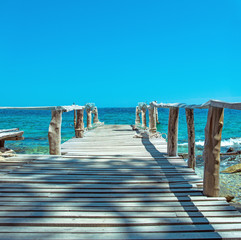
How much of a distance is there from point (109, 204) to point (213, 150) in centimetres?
152

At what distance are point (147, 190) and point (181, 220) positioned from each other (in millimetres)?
843

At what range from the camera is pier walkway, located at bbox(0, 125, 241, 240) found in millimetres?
Result: 2369

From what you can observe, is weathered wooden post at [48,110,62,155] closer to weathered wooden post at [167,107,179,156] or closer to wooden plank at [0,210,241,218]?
weathered wooden post at [167,107,179,156]

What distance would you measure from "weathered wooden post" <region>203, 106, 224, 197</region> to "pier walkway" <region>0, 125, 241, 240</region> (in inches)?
6.0

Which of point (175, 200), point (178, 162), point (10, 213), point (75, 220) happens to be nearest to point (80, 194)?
point (75, 220)

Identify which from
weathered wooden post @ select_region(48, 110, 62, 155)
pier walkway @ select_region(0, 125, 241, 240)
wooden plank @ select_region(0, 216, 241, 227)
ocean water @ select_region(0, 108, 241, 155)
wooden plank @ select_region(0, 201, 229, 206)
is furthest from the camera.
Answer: ocean water @ select_region(0, 108, 241, 155)

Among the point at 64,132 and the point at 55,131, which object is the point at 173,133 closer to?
the point at 55,131

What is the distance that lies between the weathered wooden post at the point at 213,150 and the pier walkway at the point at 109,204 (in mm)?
152

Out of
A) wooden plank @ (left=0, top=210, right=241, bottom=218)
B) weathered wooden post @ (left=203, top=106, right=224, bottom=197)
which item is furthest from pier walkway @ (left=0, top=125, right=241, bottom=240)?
weathered wooden post @ (left=203, top=106, right=224, bottom=197)

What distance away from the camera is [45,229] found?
2.40 m

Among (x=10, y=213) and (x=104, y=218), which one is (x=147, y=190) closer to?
(x=104, y=218)

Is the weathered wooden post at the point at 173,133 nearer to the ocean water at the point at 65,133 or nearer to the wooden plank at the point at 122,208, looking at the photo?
the wooden plank at the point at 122,208

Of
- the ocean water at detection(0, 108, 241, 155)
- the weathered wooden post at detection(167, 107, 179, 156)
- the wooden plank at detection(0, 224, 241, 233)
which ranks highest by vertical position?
the weathered wooden post at detection(167, 107, 179, 156)

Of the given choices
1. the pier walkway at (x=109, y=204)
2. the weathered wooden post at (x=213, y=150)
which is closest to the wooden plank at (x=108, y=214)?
the pier walkway at (x=109, y=204)
